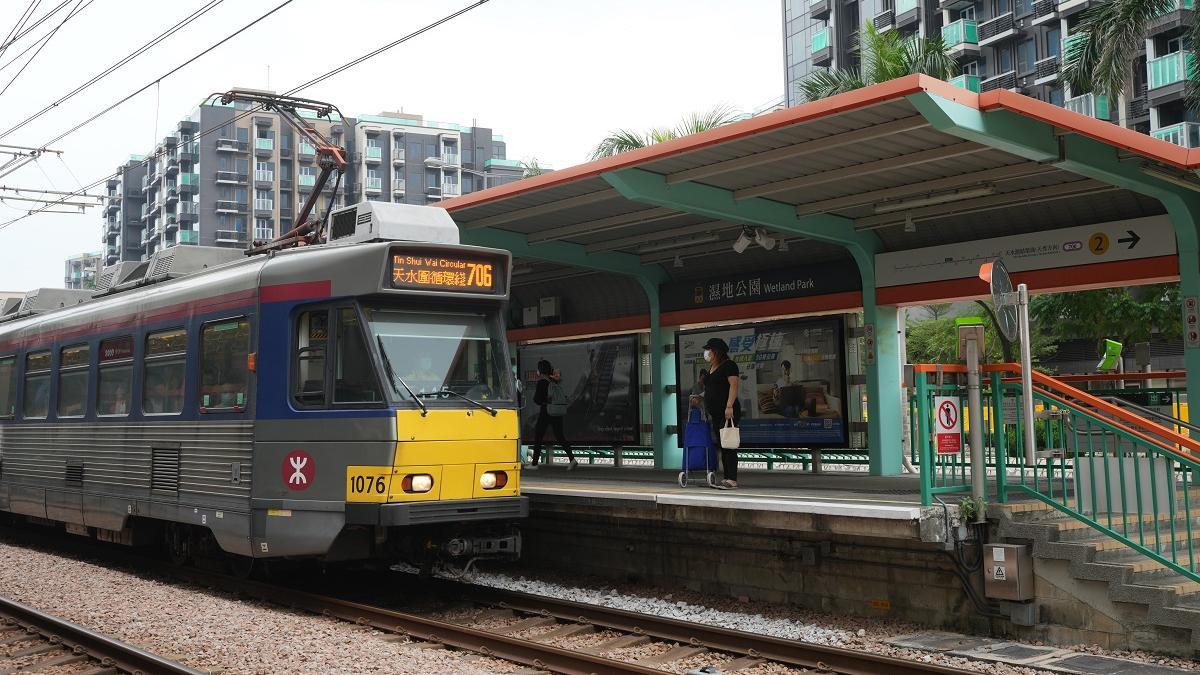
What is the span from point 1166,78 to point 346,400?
41.3 m

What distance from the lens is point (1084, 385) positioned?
13180mm

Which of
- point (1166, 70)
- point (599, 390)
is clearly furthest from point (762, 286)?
point (1166, 70)

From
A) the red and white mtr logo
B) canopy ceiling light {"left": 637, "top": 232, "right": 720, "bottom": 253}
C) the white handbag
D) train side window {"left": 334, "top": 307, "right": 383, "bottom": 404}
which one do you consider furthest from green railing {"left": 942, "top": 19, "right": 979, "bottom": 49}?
the red and white mtr logo

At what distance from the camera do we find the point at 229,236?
90938 millimetres

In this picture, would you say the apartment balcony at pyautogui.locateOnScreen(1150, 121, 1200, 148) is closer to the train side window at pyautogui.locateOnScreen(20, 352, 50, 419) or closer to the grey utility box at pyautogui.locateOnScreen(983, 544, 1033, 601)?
the grey utility box at pyautogui.locateOnScreen(983, 544, 1033, 601)

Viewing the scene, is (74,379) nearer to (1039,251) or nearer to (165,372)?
(165,372)

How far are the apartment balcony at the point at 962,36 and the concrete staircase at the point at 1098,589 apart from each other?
149 ft

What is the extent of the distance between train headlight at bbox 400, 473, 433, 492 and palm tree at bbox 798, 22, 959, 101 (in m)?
18.2

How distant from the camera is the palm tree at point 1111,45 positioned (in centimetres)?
2064

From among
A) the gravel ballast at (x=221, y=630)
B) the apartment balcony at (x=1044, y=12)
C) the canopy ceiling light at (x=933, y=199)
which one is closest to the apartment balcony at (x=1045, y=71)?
the apartment balcony at (x=1044, y=12)

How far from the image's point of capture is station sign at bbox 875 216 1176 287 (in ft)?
39.0

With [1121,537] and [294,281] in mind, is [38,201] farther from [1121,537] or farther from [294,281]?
[1121,537]

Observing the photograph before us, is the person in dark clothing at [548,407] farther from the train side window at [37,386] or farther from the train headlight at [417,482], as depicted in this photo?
the train headlight at [417,482]

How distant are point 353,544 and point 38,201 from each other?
49.3 feet
